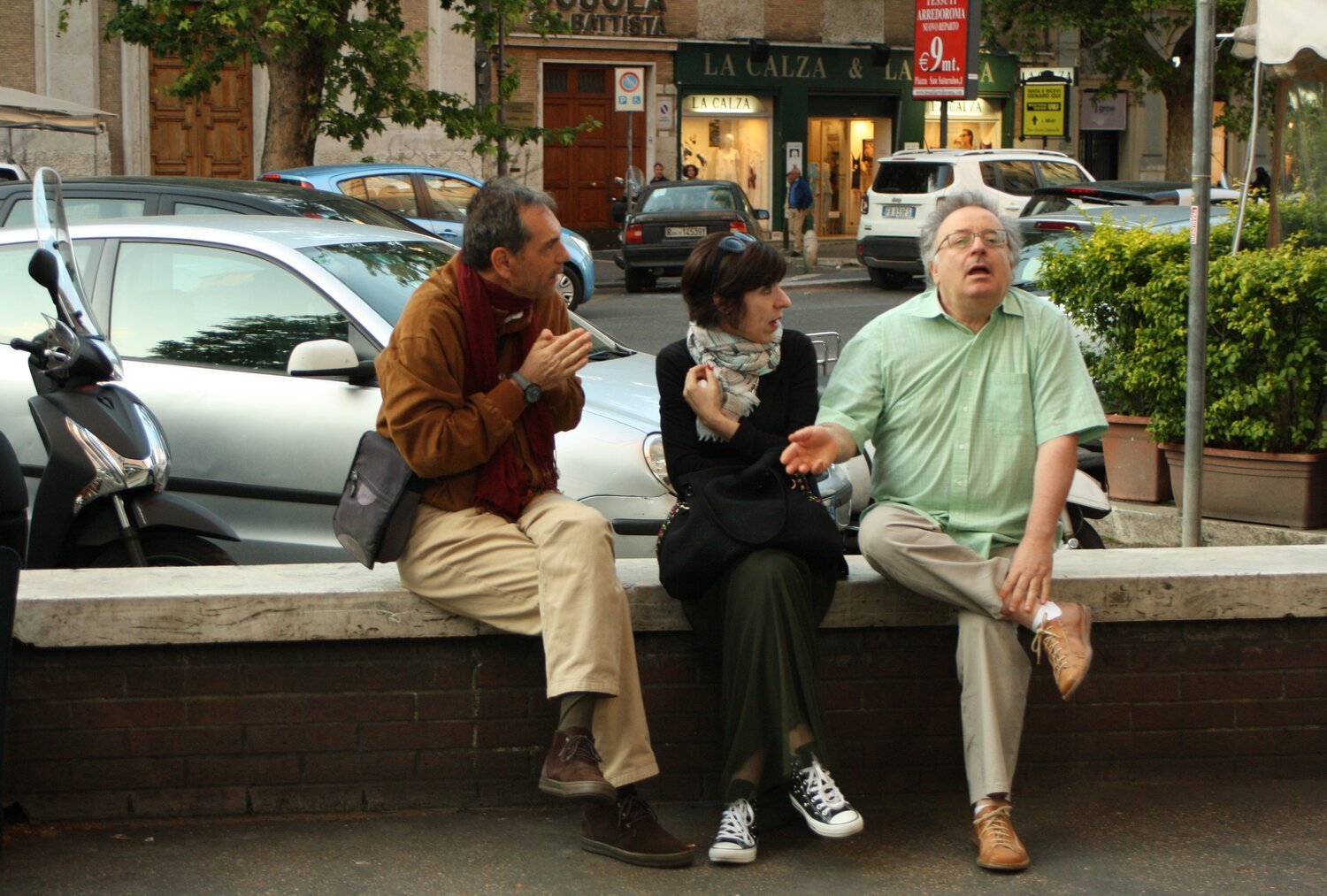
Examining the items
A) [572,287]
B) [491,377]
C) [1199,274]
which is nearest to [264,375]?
[491,377]

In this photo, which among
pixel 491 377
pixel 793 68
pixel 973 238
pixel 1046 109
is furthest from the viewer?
pixel 793 68

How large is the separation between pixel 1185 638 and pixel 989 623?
63 cm

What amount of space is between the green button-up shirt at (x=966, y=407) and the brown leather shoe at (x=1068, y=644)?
0.28 m

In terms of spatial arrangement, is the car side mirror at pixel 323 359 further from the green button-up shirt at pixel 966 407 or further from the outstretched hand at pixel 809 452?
the outstretched hand at pixel 809 452

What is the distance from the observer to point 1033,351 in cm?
418

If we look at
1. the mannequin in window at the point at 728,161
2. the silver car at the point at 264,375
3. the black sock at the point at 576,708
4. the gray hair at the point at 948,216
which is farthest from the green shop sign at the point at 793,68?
the black sock at the point at 576,708

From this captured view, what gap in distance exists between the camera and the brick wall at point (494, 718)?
13.3 feet

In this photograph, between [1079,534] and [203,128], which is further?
[203,128]

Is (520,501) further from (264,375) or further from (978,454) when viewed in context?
(264,375)

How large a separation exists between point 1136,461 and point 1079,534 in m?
1.81

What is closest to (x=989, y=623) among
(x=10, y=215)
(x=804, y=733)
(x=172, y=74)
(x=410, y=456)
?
(x=804, y=733)

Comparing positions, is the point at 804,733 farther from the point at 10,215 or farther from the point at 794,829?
the point at 10,215

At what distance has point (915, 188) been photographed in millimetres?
20812

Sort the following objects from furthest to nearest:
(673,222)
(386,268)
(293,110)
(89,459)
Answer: (673,222)
(293,110)
(386,268)
(89,459)
